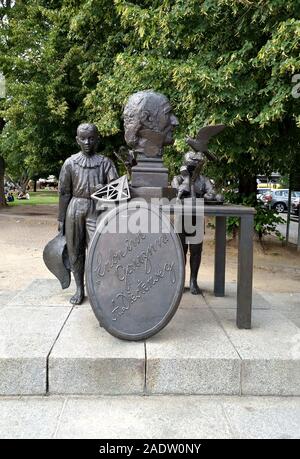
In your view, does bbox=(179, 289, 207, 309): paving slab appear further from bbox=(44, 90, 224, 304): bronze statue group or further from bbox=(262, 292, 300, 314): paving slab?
bbox=(44, 90, 224, 304): bronze statue group

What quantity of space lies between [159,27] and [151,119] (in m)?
3.61

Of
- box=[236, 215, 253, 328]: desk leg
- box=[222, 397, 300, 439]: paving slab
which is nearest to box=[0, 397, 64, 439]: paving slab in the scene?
box=[222, 397, 300, 439]: paving slab

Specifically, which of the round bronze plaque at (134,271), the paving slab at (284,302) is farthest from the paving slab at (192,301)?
the round bronze plaque at (134,271)

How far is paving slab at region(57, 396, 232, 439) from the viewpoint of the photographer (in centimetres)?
265

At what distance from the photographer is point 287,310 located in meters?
4.95

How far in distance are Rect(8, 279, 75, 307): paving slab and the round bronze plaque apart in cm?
128

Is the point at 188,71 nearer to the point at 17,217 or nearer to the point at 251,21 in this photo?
the point at 251,21

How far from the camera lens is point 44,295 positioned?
4883 mm

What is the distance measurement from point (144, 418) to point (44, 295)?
2.43 m

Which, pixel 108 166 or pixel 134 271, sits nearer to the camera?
pixel 134 271

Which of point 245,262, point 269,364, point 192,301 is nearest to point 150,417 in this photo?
point 269,364

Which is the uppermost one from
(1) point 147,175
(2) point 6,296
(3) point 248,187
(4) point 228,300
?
(1) point 147,175

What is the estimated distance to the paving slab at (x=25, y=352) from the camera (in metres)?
3.14

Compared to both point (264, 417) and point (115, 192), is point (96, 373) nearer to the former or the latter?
point (264, 417)
